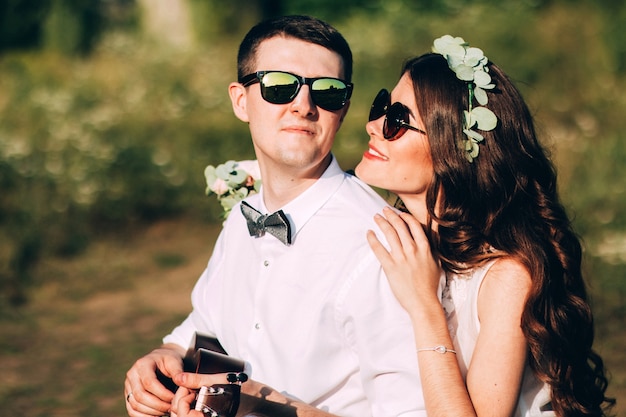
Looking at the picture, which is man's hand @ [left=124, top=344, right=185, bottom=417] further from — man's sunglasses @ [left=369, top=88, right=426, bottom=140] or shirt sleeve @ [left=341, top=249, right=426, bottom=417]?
man's sunglasses @ [left=369, top=88, right=426, bottom=140]

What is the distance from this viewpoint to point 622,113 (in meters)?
11.3

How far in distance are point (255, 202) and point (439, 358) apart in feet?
3.62

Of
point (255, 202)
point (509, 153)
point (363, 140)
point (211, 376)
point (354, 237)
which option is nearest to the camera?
point (211, 376)

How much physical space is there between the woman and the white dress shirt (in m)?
0.13

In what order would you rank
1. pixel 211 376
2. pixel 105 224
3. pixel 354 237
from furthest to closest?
pixel 105 224, pixel 354 237, pixel 211 376

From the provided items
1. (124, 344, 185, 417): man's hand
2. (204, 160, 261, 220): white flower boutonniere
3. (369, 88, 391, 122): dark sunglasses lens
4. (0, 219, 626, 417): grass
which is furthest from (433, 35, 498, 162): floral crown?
(0, 219, 626, 417): grass

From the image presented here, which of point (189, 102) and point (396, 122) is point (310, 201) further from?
point (189, 102)

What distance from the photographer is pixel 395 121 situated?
126 inches

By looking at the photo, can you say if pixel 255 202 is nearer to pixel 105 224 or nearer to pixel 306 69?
pixel 306 69

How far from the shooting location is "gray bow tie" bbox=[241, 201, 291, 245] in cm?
303

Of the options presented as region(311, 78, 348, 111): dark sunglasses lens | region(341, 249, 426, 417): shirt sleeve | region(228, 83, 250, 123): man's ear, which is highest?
region(228, 83, 250, 123): man's ear

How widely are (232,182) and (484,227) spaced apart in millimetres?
1201

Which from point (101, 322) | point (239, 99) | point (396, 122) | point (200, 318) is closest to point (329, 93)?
point (396, 122)

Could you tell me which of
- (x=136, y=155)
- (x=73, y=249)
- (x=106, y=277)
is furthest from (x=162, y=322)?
(x=136, y=155)
